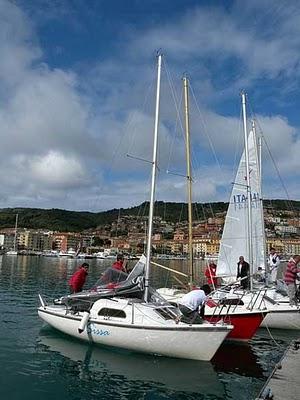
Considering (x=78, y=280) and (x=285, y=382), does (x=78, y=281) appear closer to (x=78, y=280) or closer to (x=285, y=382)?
(x=78, y=280)

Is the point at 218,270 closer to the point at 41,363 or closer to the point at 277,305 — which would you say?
the point at 277,305

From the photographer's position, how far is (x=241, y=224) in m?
25.5

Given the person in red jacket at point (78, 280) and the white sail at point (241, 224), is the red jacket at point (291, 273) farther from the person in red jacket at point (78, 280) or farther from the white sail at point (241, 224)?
the person in red jacket at point (78, 280)

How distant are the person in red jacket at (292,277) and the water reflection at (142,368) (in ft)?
20.6

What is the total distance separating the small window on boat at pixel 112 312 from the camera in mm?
14000

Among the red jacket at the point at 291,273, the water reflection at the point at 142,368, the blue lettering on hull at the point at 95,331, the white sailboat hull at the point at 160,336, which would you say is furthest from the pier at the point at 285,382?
the red jacket at the point at 291,273

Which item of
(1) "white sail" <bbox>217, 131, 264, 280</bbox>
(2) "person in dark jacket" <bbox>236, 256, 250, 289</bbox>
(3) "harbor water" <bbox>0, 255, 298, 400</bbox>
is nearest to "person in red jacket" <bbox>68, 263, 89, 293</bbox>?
(3) "harbor water" <bbox>0, 255, 298, 400</bbox>

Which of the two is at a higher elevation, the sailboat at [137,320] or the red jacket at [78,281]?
the red jacket at [78,281]

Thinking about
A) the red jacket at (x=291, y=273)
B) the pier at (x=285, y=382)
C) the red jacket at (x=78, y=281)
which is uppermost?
the red jacket at (x=291, y=273)

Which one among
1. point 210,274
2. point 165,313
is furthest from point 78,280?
point 210,274

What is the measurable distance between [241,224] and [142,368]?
1444cm

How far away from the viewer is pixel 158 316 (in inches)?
535

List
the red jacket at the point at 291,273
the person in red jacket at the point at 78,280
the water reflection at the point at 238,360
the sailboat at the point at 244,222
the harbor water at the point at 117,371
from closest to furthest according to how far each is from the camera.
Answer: the harbor water at the point at 117,371
the water reflection at the point at 238,360
the person in red jacket at the point at 78,280
the red jacket at the point at 291,273
the sailboat at the point at 244,222

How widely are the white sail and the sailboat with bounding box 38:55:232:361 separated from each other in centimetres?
A: 989
